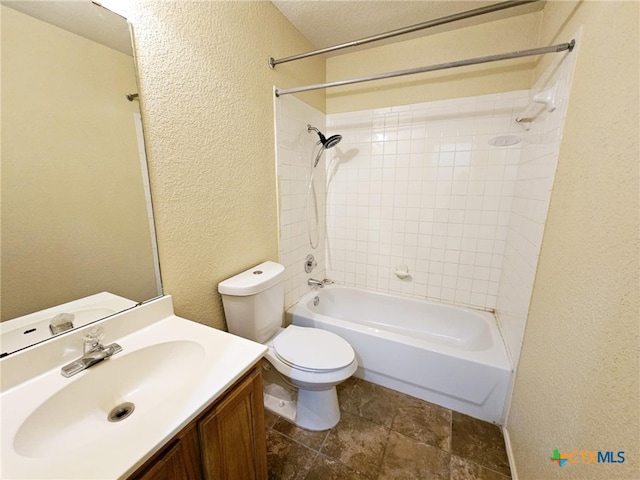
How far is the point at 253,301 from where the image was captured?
4.39 feet

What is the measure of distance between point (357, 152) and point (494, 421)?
2.06 metres

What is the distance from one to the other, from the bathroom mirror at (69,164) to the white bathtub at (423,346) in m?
1.25

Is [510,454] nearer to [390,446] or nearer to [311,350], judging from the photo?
→ [390,446]

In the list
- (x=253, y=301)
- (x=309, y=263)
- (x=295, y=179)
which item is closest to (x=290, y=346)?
(x=253, y=301)

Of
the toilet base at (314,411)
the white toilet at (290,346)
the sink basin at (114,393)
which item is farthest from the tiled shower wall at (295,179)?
the sink basin at (114,393)

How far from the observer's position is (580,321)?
0.79 metres

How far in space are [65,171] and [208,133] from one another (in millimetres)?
570

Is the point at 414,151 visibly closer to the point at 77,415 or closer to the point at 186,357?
the point at 186,357

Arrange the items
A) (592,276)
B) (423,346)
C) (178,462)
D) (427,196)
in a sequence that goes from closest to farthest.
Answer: (178,462) → (592,276) → (423,346) → (427,196)

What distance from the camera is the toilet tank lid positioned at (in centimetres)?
129

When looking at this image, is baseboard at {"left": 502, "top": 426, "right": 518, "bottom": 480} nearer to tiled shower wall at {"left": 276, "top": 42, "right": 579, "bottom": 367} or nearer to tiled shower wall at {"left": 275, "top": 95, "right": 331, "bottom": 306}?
tiled shower wall at {"left": 276, "top": 42, "right": 579, "bottom": 367}

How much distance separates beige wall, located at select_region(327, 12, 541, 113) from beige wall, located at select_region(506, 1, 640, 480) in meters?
0.58

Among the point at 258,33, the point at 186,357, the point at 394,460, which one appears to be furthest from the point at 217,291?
the point at 258,33

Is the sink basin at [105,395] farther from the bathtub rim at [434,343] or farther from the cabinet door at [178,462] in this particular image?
the bathtub rim at [434,343]
